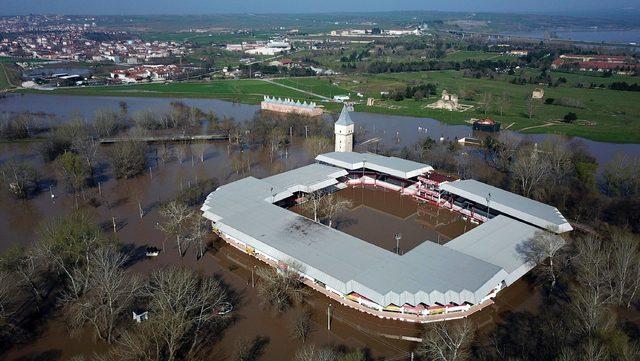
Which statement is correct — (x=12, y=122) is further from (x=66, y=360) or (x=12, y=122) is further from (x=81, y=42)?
(x=81, y=42)

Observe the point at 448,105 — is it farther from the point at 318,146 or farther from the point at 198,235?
the point at 198,235

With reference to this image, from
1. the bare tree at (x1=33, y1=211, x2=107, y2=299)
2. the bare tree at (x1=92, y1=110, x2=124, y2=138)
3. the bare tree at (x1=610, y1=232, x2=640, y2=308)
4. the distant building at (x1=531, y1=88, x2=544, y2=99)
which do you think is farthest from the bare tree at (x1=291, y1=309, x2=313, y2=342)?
the distant building at (x1=531, y1=88, x2=544, y2=99)

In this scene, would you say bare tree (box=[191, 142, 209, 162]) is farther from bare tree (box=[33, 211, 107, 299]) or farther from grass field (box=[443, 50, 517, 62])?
grass field (box=[443, 50, 517, 62])

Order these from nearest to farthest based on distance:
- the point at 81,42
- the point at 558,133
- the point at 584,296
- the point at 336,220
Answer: the point at 584,296 < the point at 336,220 < the point at 558,133 < the point at 81,42

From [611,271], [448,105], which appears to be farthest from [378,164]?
[448,105]

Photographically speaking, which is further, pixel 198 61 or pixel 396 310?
pixel 198 61

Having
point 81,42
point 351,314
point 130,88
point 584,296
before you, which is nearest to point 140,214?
point 351,314

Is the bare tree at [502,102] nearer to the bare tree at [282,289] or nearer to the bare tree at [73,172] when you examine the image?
the bare tree at [282,289]
